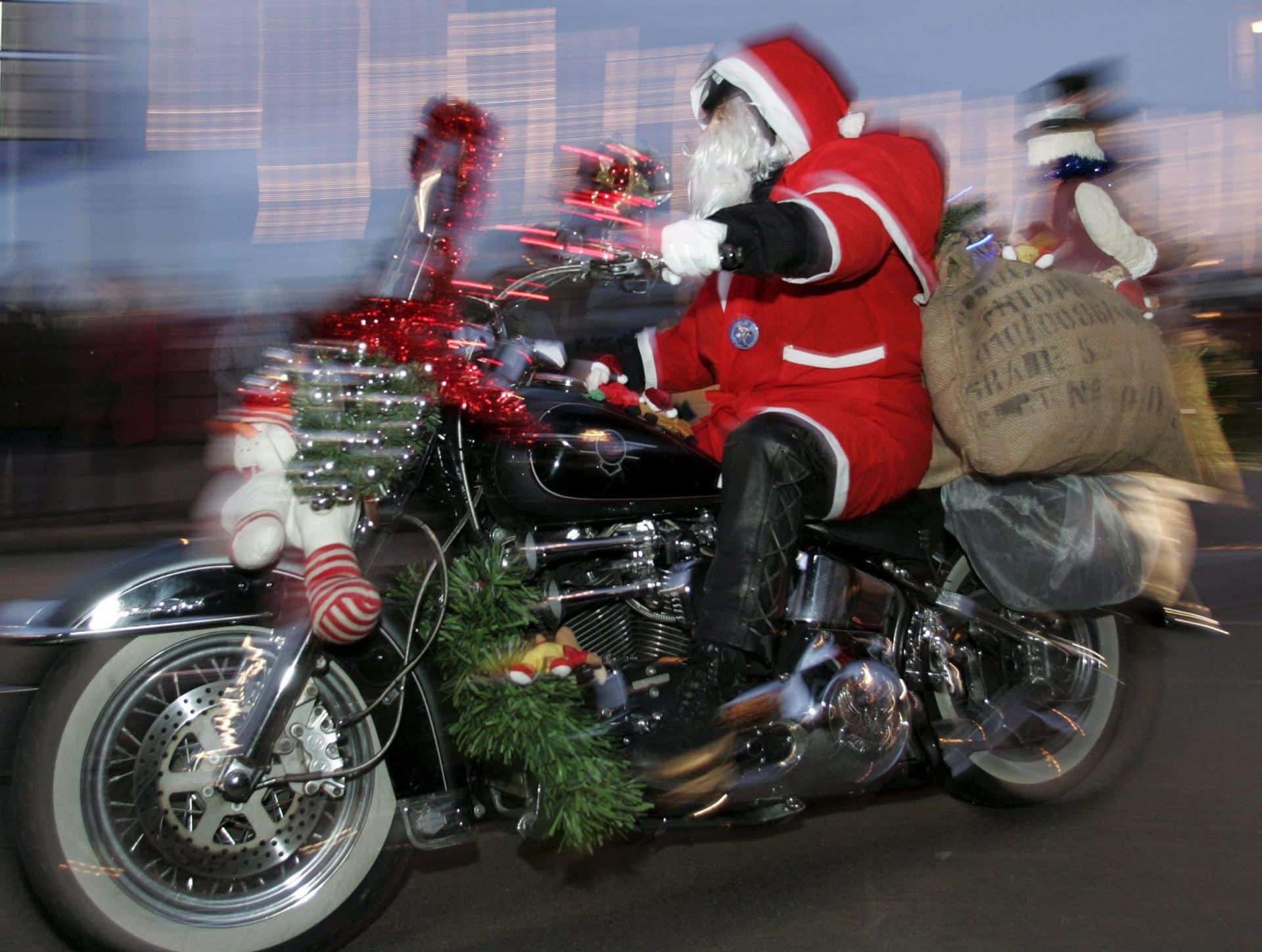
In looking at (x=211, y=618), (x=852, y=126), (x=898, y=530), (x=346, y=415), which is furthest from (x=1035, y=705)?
(x=211, y=618)

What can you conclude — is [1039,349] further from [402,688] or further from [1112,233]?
[1112,233]

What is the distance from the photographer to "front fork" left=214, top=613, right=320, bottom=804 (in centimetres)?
230

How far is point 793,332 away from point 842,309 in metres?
0.12

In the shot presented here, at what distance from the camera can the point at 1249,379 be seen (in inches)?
195

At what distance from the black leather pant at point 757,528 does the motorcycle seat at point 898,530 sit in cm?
21

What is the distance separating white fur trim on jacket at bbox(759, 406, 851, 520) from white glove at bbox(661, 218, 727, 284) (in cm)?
49

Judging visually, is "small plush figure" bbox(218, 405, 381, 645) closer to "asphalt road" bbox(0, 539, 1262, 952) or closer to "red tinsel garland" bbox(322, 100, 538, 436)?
"red tinsel garland" bbox(322, 100, 538, 436)

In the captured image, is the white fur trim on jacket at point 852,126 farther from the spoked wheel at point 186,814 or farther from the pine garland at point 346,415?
the spoked wheel at point 186,814

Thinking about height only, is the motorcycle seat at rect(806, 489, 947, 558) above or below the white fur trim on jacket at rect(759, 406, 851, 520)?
below

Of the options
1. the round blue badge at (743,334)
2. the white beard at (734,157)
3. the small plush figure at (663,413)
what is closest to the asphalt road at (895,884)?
the small plush figure at (663,413)

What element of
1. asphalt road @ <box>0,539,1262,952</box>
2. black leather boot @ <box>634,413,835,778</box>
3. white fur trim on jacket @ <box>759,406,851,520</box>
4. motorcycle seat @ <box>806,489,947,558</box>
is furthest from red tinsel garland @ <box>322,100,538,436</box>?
asphalt road @ <box>0,539,1262,952</box>

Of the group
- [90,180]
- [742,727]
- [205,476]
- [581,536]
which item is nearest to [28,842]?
[581,536]

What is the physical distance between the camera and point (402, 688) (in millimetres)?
2465

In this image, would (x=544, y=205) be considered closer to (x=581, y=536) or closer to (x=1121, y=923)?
(x=581, y=536)
